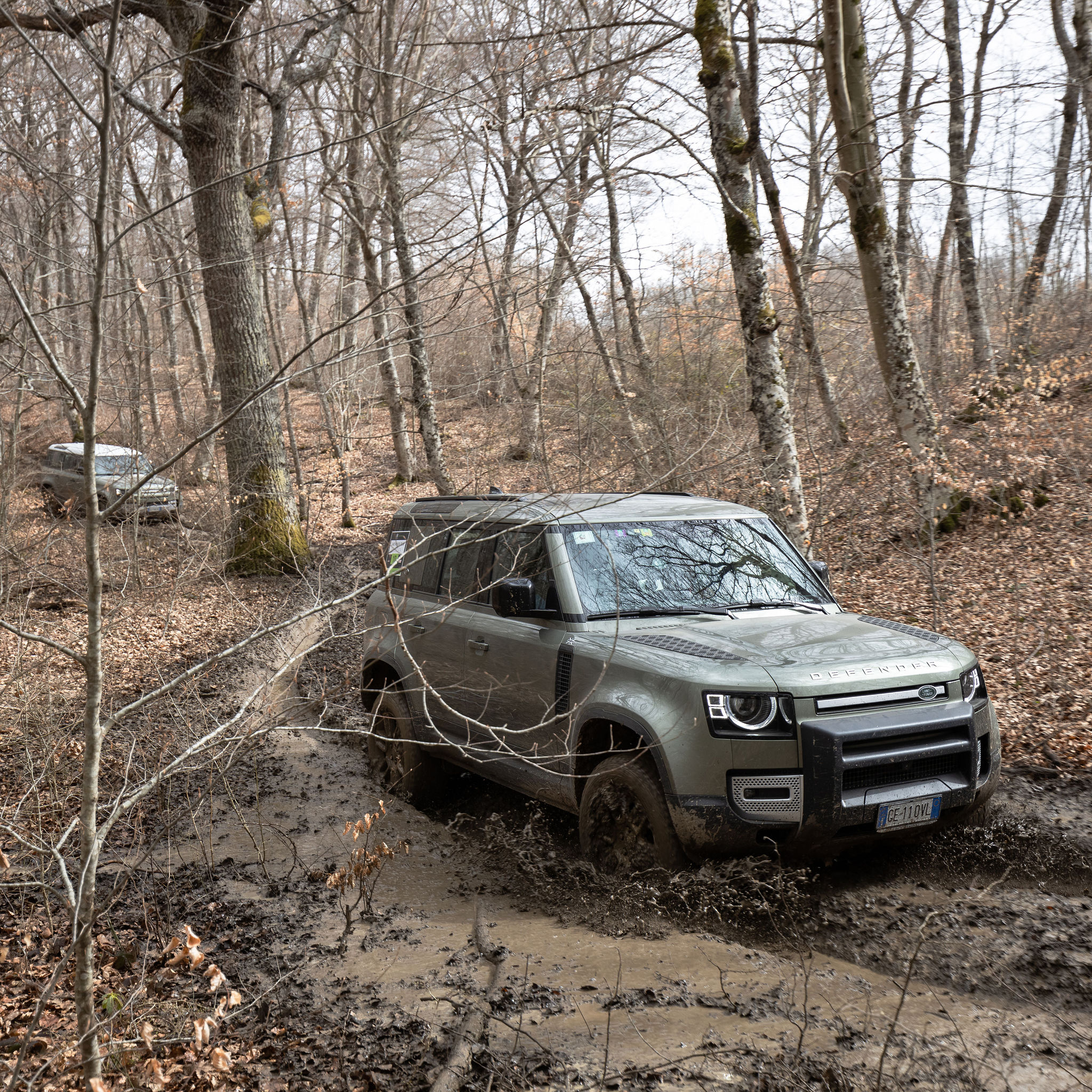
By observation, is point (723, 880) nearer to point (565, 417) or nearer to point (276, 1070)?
point (276, 1070)

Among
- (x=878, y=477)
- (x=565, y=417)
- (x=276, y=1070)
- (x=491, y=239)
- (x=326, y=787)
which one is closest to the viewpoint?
(x=491, y=239)

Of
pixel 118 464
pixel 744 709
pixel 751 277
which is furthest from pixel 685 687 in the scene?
pixel 118 464

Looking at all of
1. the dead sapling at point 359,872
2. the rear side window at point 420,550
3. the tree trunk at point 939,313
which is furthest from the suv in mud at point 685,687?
the tree trunk at point 939,313

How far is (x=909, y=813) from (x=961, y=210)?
1505 cm

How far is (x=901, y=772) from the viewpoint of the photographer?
414 centimetres

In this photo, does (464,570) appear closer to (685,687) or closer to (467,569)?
(467,569)

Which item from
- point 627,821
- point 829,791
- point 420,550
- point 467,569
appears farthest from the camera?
point 420,550

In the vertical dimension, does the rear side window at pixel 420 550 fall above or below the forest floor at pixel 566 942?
above

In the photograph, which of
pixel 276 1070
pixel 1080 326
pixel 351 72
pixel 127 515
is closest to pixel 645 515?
pixel 276 1070

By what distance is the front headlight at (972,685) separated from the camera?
4.36 meters

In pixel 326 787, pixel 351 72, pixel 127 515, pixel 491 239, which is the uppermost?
pixel 351 72

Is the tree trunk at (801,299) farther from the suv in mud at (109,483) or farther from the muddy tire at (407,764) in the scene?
the suv in mud at (109,483)

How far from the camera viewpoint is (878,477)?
1388 cm

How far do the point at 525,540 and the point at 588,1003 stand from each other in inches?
103
